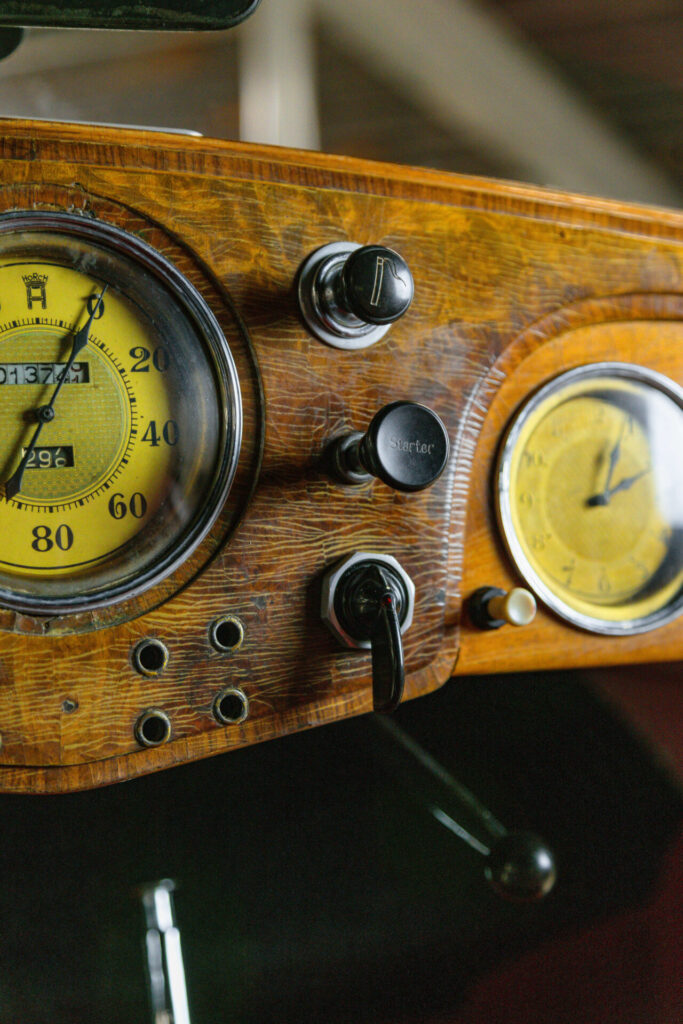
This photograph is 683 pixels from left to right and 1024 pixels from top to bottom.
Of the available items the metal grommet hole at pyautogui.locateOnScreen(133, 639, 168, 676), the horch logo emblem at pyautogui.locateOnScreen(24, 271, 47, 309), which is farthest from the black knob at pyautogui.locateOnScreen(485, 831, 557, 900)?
the horch logo emblem at pyautogui.locateOnScreen(24, 271, 47, 309)

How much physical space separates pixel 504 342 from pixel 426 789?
60cm

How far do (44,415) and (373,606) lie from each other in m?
0.41

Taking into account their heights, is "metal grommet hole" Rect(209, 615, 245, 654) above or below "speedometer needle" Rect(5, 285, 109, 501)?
below

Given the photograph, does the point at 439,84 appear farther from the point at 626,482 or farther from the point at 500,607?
the point at 500,607

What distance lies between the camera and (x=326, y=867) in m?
0.94

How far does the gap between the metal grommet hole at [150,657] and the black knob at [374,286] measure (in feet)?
1.36

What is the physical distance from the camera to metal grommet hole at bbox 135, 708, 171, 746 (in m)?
0.87

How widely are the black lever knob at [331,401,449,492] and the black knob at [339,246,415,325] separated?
10 centimetres

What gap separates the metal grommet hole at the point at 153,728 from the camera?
0.87m

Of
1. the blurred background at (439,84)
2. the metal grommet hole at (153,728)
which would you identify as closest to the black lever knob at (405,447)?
the metal grommet hole at (153,728)

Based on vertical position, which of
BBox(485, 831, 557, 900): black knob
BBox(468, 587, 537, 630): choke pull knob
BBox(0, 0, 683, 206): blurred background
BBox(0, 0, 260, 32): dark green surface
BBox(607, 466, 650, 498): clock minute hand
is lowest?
BBox(485, 831, 557, 900): black knob

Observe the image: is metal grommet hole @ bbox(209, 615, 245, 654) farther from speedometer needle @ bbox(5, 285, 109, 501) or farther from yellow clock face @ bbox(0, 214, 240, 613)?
speedometer needle @ bbox(5, 285, 109, 501)

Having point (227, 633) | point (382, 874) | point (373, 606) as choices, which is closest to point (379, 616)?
point (373, 606)

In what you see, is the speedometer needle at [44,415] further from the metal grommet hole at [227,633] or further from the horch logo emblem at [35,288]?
the metal grommet hole at [227,633]
